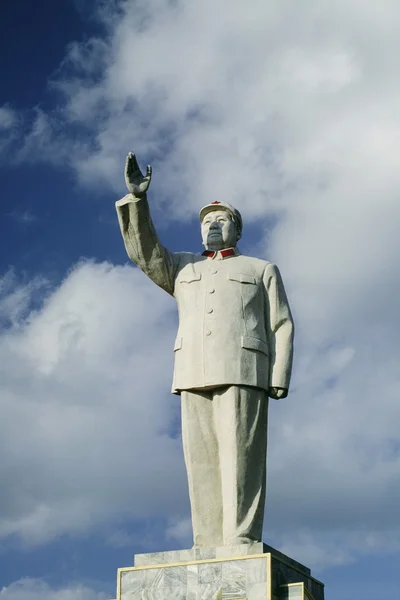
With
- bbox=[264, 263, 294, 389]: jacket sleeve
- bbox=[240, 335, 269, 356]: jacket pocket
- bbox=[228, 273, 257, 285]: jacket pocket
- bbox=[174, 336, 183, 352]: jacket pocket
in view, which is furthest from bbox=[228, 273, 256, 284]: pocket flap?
bbox=[174, 336, 183, 352]: jacket pocket

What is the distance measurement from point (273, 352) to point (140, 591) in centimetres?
335

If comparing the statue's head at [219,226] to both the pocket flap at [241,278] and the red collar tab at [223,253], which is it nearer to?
the red collar tab at [223,253]

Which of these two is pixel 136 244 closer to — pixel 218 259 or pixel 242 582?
pixel 218 259

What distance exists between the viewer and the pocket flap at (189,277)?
13.5 m

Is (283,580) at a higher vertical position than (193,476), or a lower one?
lower

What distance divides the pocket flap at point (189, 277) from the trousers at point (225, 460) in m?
1.51

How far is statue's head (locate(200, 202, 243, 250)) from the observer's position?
13742 mm

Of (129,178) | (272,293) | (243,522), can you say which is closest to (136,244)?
(129,178)

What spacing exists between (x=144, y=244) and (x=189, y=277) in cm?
72

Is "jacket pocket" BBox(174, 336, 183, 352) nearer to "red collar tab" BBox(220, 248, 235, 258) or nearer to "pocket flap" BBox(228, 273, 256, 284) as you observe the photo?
"pocket flap" BBox(228, 273, 256, 284)

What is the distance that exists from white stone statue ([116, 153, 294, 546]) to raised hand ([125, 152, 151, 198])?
13mm

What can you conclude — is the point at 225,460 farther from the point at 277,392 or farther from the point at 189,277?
the point at 189,277

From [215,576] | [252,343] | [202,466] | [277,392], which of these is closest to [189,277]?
[252,343]

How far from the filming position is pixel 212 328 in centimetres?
1295
